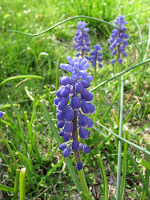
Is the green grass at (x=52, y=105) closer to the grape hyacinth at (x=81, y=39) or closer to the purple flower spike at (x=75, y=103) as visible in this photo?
the grape hyacinth at (x=81, y=39)

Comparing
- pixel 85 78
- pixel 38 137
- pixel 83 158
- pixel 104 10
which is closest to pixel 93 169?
pixel 83 158

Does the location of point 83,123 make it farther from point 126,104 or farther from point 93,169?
point 126,104

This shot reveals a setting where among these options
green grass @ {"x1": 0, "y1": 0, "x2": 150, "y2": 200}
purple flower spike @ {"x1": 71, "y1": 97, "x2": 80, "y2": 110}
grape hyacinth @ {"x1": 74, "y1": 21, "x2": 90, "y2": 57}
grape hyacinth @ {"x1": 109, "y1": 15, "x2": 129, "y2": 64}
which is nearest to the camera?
purple flower spike @ {"x1": 71, "y1": 97, "x2": 80, "y2": 110}

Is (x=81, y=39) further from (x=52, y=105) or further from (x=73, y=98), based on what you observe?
(x=73, y=98)

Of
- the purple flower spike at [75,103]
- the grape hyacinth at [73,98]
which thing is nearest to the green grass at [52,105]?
the grape hyacinth at [73,98]

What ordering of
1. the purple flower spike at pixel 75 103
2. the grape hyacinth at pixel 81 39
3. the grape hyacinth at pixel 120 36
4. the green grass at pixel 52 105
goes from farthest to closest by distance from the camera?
the grape hyacinth at pixel 81 39 < the grape hyacinth at pixel 120 36 < the green grass at pixel 52 105 < the purple flower spike at pixel 75 103

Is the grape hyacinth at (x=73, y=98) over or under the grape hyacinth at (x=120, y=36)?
under

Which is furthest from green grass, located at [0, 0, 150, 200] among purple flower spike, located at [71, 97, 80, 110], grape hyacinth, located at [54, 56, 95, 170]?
purple flower spike, located at [71, 97, 80, 110]

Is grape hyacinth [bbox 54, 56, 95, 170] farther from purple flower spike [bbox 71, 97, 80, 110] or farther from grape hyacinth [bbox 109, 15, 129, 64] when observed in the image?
grape hyacinth [bbox 109, 15, 129, 64]
